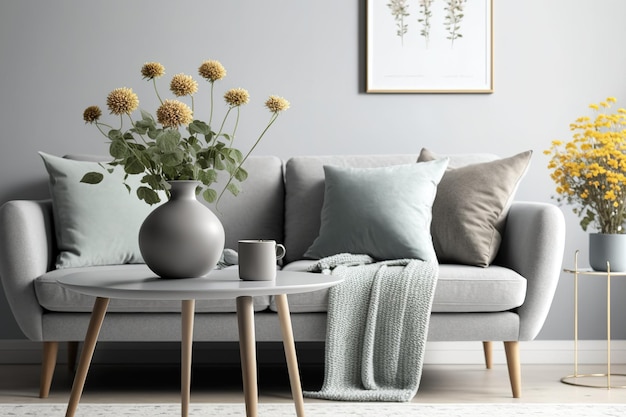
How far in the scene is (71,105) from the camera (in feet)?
12.1

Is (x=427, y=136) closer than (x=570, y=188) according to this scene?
No

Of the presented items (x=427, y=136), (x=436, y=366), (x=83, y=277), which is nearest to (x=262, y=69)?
(x=427, y=136)

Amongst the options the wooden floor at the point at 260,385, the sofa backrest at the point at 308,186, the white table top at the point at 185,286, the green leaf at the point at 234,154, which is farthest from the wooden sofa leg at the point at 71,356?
the green leaf at the point at 234,154

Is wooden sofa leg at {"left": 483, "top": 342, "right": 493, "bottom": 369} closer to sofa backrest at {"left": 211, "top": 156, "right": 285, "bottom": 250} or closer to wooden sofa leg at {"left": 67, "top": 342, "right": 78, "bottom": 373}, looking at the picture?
sofa backrest at {"left": 211, "top": 156, "right": 285, "bottom": 250}

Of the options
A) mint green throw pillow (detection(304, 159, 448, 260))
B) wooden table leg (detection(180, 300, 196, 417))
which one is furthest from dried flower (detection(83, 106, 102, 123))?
mint green throw pillow (detection(304, 159, 448, 260))

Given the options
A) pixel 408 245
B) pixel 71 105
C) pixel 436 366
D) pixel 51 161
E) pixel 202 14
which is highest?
pixel 202 14

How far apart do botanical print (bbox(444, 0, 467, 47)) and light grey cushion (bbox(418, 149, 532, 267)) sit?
2.60 ft

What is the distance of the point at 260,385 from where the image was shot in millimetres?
3137

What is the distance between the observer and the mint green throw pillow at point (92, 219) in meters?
3.07

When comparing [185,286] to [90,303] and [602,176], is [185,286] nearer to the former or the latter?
[90,303]

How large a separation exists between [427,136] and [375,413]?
154 centimetres

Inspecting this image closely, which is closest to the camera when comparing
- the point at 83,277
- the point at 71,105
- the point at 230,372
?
the point at 83,277

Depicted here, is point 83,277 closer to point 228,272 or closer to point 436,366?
point 228,272

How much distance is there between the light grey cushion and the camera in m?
3.08
